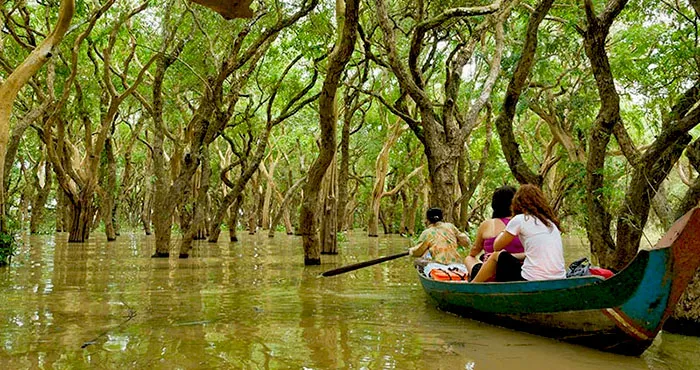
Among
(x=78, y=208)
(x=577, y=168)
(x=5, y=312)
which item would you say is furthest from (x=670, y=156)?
(x=78, y=208)

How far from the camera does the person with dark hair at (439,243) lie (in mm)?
8031

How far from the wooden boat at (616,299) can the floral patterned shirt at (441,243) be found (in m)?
2.48

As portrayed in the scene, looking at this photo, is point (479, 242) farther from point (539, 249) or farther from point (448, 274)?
point (539, 249)

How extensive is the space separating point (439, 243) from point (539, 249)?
2.83 m

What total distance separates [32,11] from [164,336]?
14.1m

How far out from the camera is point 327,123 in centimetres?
1020

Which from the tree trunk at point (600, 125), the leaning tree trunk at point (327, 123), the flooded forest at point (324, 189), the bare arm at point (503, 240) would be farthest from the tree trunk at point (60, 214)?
the bare arm at point (503, 240)

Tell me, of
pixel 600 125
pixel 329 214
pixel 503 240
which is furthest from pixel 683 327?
pixel 329 214

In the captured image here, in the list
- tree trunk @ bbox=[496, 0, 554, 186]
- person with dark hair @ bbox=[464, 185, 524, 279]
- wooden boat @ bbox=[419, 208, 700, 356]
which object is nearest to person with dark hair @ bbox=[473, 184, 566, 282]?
wooden boat @ bbox=[419, 208, 700, 356]

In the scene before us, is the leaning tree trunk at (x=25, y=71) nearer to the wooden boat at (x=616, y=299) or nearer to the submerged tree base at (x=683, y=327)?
the wooden boat at (x=616, y=299)

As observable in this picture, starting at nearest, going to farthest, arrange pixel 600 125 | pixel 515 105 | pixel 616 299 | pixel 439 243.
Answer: pixel 616 299 < pixel 600 125 < pixel 439 243 < pixel 515 105

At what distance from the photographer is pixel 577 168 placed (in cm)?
1155

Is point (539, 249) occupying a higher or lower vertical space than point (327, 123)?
lower

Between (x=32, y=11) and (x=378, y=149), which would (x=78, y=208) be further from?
(x=378, y=149)
